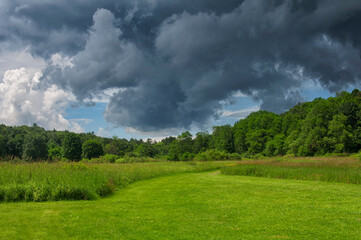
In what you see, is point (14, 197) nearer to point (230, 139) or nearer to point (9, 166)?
point (9, 166)

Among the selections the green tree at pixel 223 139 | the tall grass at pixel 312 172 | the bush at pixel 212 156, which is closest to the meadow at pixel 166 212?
the tall grass at pixel 312 172

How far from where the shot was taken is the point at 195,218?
30.8ft

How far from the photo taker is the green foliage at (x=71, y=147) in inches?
3118

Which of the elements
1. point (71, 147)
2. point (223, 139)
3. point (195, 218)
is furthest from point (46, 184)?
point (223, 139)

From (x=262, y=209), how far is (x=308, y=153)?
178 feet

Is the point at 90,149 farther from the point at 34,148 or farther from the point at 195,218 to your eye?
the point at 195,218

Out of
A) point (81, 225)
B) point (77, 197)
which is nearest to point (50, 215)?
point (81, 225)

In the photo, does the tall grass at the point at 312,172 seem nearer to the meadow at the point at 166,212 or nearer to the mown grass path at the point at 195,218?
the meadow at the point at 166,212

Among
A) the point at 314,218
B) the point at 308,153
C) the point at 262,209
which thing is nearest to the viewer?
the point at 314,218

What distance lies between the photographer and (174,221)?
29.6ft

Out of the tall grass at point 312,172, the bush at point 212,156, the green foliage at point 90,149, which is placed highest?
the green foliage at point 90,149

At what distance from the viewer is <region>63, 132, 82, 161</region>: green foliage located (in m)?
79.2

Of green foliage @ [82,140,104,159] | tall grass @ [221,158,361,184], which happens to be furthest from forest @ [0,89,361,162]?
tall grass @ [221,158,361,184]

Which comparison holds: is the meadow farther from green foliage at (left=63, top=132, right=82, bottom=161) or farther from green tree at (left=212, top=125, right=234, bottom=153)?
green tree at (left=212, top=125, right=234, bottom=153)
